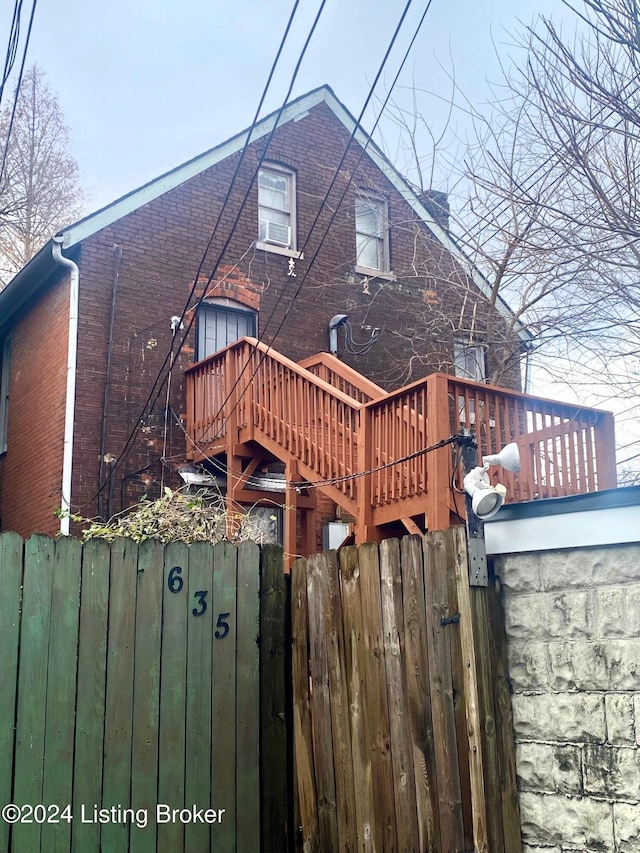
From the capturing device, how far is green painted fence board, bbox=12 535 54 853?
14.5 ft

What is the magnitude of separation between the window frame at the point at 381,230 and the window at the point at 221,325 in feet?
8.96

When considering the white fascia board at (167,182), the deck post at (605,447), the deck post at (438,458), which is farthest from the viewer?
the white fascia board at (167,182)

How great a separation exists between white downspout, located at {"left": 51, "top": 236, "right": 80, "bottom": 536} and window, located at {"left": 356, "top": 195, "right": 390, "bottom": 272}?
5571 millimetres

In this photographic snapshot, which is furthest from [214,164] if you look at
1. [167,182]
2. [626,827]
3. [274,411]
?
[626,827]

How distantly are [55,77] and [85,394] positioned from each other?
20.1 m

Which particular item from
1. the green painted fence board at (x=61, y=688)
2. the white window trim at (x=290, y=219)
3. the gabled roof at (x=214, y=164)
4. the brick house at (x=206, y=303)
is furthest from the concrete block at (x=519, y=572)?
the white window trim at (x=290, y=219)

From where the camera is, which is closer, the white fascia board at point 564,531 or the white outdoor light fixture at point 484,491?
the white fascia board at point 564,531

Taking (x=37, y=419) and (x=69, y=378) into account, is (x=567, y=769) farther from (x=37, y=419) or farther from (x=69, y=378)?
(x=37, y=419)

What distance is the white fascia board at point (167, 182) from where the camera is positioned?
13.1 meters

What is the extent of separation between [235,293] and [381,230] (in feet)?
11.9

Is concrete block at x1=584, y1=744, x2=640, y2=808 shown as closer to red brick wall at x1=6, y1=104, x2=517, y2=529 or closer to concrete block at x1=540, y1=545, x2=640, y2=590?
concrete block at x1=540, y1=545, x2=640, y2=590

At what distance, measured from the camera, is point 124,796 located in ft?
15.4

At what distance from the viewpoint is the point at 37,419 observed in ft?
44.8

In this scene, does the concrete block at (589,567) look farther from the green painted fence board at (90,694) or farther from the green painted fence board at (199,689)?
the green painted fence board at (90,694)
